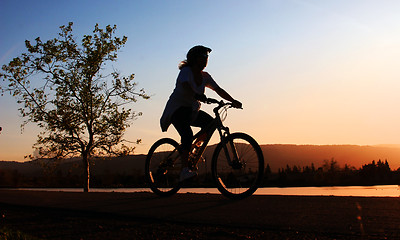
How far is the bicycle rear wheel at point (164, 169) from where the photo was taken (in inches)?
333

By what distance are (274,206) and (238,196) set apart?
1.06 metres

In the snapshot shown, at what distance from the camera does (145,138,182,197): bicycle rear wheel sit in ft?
27.8

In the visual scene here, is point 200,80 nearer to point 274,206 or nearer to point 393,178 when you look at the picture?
point 274,206

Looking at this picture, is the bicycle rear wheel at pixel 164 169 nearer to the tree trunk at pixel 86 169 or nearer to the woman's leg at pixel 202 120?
the woman's leg at pixel 202 120

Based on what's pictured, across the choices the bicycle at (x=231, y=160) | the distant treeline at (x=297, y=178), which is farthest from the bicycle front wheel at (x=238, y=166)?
the distant treeline at (x=297, y=178)

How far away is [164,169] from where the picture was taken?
28.3 feet

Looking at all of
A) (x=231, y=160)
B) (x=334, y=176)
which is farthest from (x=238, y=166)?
(x=334, y=176)

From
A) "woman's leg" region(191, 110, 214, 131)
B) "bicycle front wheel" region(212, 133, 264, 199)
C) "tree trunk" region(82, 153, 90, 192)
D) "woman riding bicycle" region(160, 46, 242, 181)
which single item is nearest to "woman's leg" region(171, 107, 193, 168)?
"woman riding bicycle" region(160, 46, 242, 181)

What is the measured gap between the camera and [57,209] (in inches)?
267

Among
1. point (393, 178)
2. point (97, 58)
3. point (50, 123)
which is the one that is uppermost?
point (97, 58)

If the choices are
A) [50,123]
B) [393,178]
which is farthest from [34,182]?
[393,178]

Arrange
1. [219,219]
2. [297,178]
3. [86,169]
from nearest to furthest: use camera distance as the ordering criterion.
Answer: [219,219] → [86,169] → [297,178]

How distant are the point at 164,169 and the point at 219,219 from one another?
143 inches

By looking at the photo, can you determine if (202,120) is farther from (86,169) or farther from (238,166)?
(86,169)
